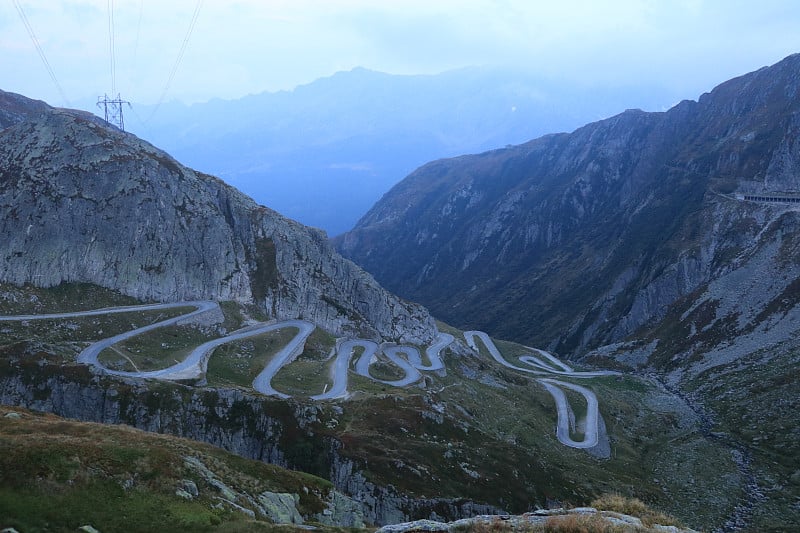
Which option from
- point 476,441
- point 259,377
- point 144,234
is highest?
point 144,234

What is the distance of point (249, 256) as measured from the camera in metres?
109

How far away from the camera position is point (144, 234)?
322 ft

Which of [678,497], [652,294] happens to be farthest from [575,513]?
[652,294]

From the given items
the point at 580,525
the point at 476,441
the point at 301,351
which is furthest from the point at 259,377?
the point at 580,525

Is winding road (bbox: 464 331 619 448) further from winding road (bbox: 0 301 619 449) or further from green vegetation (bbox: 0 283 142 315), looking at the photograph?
green vegetation (bbox: 0 283 142 315)

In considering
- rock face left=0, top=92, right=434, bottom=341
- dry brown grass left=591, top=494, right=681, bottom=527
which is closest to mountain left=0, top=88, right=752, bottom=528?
rock face left=0, top=92, right=434, bottom=341

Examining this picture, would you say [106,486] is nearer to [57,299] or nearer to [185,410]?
[185,410]

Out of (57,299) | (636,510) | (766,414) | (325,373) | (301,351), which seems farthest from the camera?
(301,351)

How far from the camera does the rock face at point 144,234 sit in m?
91.5

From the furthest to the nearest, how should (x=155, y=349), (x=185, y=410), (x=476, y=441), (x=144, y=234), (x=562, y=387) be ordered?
(x=562, y=387) → (x=144, y=234) → (x=155, y=349) → (x=476, y=441) → (x=185, y=410)

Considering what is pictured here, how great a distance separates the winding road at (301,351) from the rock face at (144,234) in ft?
21.1

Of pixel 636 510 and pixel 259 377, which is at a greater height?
pixel 636 510

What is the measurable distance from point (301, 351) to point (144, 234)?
119 ft

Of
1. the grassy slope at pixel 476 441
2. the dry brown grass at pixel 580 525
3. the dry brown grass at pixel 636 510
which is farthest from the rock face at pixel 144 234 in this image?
the dry brown grass at pixel 580 525
